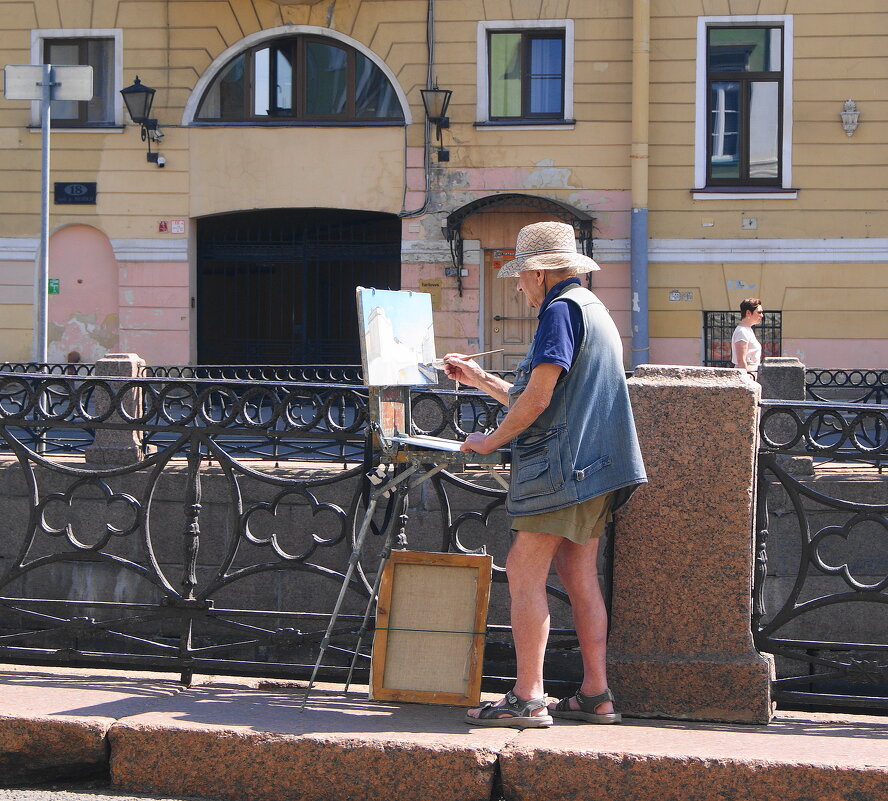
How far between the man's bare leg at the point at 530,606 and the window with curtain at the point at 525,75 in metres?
12.8

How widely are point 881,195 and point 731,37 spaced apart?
2.80 m

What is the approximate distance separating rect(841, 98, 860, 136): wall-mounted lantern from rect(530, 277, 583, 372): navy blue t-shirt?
12.7 metres

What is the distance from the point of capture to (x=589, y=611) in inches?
163

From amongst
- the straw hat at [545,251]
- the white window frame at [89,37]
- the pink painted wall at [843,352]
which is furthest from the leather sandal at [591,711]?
the white window frame at [89,37]

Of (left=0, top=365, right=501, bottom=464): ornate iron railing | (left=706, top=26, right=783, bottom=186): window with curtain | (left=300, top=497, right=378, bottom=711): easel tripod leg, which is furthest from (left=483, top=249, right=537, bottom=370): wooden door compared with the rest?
(left=300, top=497, right=378, bottom=711): easel tripod leg

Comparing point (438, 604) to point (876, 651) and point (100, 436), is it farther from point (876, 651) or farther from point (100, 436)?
point (100, 436)

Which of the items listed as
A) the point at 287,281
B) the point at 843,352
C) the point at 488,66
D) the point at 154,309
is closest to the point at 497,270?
the point at 488,66

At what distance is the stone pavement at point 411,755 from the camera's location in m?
3.74

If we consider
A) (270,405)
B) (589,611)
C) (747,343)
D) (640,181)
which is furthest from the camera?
(640,181)

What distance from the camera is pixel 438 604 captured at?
14.3ft

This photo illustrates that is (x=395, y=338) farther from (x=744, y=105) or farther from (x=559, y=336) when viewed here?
(x=744, y=105)

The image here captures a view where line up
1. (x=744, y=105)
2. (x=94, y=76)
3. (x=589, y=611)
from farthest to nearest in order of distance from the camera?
1. (x=94, y=76)
2. (x=744, y=105)
3. (x=589, y=611)

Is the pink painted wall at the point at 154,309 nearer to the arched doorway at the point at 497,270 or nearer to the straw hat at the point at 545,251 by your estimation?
the arched doorway at the point at 497,270

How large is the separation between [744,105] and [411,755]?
13639 millimetres
